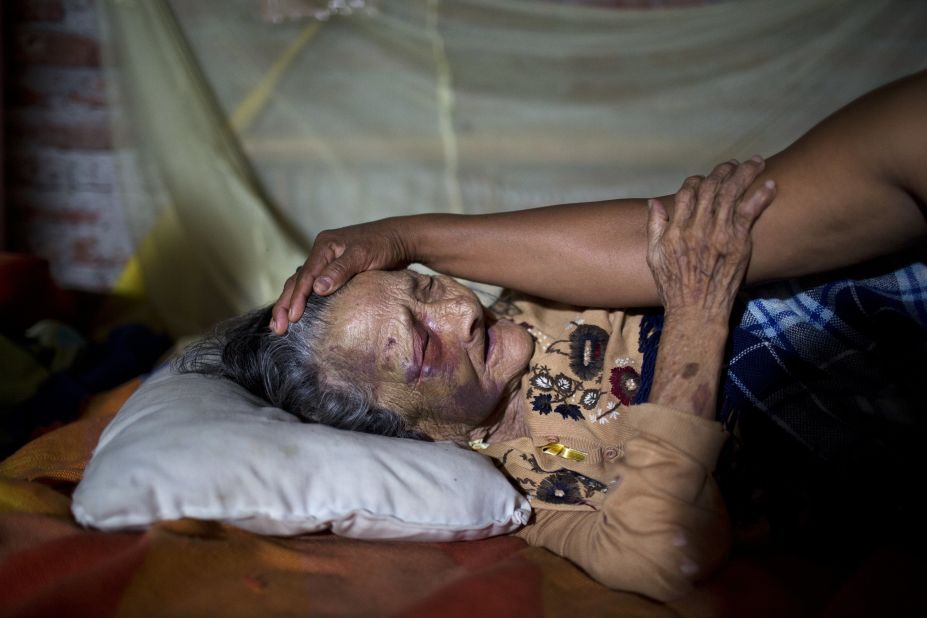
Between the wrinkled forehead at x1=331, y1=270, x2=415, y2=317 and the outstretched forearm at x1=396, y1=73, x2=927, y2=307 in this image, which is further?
the wrinkled forehead at x1=331, y1=270, x2=415, y2=317

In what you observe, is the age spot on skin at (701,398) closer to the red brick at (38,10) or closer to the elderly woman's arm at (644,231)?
the elderly woman's arm at (644,231)

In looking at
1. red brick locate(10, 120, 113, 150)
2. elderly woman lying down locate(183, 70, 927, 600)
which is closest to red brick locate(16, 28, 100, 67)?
red brick locate(10, 120, 113, 150)

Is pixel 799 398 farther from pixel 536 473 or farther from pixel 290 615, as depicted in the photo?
pixel 290 615

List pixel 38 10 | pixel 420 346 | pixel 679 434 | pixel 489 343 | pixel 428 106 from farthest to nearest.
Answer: pixel 38 10 < pixel 428 106 < pixel 489 343 < pixel 420 346 < pixel 679 434

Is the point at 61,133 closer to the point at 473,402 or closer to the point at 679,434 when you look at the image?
the point at 473,402

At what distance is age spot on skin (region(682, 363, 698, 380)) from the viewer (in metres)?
1.16

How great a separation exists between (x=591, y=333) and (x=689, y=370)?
325mm

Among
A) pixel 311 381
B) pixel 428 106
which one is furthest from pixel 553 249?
pixel 428 106

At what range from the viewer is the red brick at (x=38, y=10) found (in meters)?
2.59

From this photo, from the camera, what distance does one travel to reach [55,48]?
8.59ft

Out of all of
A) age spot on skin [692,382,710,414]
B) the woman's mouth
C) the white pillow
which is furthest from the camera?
the woman's mouth

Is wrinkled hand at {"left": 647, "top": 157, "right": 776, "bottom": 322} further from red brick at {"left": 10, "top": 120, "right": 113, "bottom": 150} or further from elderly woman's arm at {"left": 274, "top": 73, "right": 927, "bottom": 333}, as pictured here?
red brick at {"left": 10, "top": 120, "right": 113, "bottom": 150}

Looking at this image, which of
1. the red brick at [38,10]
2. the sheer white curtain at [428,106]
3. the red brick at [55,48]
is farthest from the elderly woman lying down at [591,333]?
the red brick at [38,10]

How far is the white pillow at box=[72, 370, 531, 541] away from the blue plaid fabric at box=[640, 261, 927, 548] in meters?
0.41
